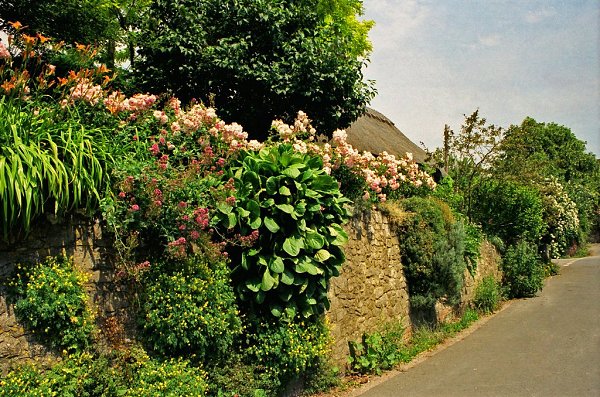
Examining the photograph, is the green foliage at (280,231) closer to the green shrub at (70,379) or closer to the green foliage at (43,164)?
the green foliage at (43,164)

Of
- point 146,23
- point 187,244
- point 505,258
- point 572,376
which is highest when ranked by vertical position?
point 146,23

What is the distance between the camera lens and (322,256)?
638cm

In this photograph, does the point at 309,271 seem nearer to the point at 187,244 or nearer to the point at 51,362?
the point at 187,244

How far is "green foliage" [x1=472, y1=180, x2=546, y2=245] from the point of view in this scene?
1630cm

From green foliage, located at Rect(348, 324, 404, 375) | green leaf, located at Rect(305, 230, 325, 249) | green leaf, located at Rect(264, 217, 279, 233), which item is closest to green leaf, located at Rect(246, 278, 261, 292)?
green leaf, located at Rect(264, 217, 279, 233)

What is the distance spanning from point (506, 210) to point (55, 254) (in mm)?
14496

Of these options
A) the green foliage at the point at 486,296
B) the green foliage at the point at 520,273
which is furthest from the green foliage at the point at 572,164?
the green foliage at the point at 486,296

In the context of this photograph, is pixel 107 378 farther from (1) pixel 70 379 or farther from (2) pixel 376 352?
(2) pixel 376 352

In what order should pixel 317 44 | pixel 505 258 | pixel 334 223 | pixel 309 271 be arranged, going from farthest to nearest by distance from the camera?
pixel 505 258 → pixel 317 44 → pixel 334 223 → pixel 309 271

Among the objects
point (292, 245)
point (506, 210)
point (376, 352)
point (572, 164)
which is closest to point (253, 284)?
point (292, 245)

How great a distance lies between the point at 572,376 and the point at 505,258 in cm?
823

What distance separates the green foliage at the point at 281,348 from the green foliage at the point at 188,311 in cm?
53

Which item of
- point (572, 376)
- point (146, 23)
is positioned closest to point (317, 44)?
point (146, 23)

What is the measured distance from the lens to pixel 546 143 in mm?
40875
